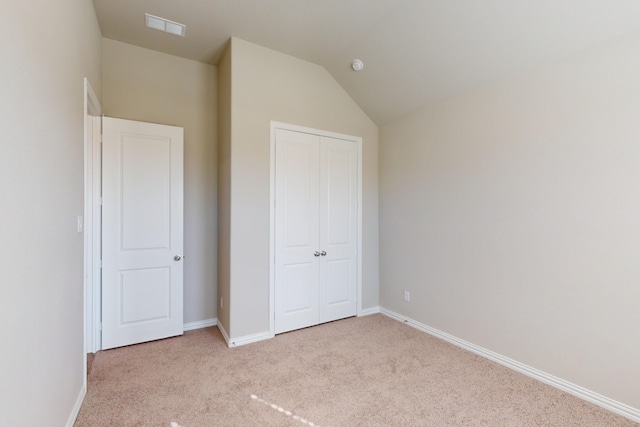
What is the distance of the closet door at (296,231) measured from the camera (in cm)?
318

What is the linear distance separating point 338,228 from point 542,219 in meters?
2.02

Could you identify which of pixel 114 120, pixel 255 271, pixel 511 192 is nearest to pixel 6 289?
pixel 255 271

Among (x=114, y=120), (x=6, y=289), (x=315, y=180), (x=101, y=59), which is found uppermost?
(x=101, y=59)

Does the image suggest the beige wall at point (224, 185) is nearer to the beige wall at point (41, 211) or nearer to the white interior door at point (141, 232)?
the white interior door at point (141, 232)

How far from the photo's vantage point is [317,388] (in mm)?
2195

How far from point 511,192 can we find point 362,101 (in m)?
2.03

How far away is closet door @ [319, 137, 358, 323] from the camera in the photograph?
3.49 metres

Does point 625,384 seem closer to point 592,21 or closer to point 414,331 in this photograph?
point 414,331

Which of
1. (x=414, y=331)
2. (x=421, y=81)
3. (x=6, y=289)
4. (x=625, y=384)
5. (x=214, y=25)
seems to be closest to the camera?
(x=6, y=289)

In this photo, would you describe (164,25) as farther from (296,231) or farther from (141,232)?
(296,231)

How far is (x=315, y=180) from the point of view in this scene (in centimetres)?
343

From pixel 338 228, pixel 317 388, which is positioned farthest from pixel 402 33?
pixel 317 388

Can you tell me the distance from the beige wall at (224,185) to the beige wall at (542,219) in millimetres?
2105

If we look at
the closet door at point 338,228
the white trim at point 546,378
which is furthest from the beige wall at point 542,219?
the closet door at point 338,228
